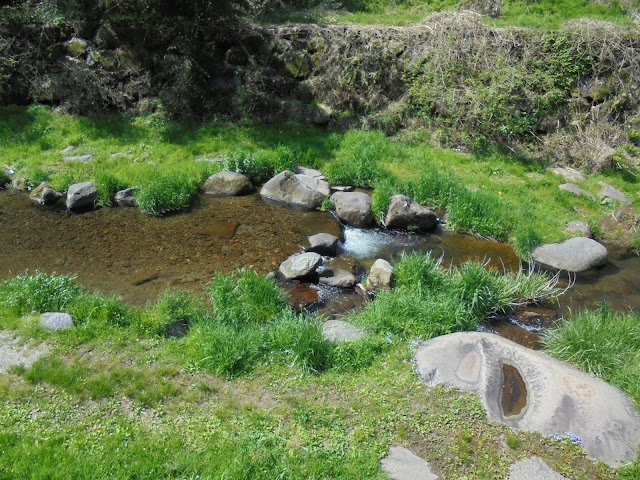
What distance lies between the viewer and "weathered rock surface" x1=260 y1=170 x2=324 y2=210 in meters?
10.9

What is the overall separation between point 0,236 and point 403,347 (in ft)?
26.2

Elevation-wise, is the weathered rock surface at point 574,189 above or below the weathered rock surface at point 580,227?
above

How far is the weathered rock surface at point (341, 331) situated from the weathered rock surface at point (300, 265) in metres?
1.48

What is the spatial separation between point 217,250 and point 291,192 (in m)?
2.76

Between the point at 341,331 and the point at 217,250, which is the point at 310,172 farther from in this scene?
the point at 341,331

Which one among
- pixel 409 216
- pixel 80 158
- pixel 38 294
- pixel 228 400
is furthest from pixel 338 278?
pixel 80 158

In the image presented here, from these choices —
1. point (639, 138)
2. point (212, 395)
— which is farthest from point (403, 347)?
point (639, 138)

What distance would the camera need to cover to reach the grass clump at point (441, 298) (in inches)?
254

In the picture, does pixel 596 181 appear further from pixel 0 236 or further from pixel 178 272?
pixel 0 236

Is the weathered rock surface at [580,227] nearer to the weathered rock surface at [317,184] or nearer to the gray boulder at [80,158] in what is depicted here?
the weathered rock surface at [317,184]

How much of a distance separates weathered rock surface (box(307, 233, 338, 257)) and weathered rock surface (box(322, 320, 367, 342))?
Result: 8.07 ft

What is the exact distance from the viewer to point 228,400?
5.02 metres

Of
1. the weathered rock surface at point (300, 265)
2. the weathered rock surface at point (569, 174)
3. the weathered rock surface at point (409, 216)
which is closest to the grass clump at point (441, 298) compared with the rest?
the weathered rock surface at point (300, 265)

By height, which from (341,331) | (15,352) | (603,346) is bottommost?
(341,331)
